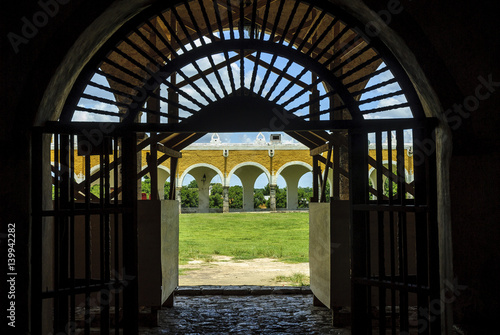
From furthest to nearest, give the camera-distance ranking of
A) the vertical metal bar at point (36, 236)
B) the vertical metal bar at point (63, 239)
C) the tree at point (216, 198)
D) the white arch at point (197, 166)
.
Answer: the tree at point (216, 198) → the white arch at point (197, 166) → the vertical metal bar at point (63, 239) → the vertical metal bar at point (36, 236)

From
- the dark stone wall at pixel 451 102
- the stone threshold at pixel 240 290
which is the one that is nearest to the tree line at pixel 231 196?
the stone threshold at pixel 240 290

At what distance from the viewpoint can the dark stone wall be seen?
116 inches

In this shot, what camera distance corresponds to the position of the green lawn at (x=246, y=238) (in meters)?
10.8

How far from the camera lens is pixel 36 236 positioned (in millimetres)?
3141

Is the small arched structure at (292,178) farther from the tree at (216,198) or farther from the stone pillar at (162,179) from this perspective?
the stone pillar at (162,179)

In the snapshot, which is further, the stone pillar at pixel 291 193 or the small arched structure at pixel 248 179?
the stone pillar at pixel 291 193

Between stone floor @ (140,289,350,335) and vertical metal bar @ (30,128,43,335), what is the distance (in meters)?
2.03

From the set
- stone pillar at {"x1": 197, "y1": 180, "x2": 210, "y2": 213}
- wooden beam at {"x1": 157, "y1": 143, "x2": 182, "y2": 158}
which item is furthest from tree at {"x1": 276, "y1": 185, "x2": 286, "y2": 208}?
wooden beam at {"x1": 157, "y1": 143, "x2": 182, "y2": 158}

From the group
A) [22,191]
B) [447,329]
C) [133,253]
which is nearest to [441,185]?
[447,329]

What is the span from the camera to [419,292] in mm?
3213

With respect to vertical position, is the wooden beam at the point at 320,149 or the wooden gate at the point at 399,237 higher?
→ the wooden beam at the point at 320,149

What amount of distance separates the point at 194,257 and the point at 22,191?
7.56 metres

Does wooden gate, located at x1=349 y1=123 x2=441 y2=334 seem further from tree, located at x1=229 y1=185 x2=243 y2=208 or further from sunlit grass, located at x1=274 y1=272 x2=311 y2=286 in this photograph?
tree, located at x1=229 y1=185 x2=243 y2=208

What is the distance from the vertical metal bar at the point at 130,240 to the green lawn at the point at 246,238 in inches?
253
